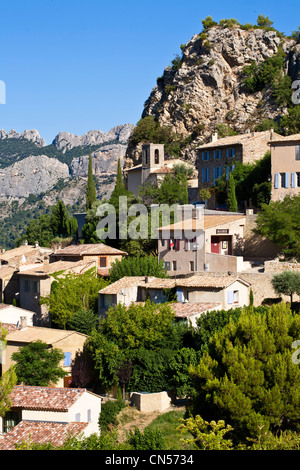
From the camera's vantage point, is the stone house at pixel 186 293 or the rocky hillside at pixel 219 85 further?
the rocky hillside at pixel 219 85

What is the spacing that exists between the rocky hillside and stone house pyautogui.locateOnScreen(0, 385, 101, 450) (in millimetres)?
43380

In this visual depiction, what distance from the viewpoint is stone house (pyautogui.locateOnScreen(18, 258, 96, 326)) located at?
1510 inches

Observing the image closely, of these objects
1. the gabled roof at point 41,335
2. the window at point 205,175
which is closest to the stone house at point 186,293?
the gabled roof at point 41,335

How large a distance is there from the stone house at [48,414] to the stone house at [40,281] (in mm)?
11842

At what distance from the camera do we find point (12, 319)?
3794cm

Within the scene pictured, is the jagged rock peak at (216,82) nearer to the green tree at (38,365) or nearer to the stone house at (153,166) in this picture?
the stone house at (153,166)

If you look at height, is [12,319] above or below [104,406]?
above

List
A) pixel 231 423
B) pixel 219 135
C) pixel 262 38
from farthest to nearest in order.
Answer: pixel 262 38, pixel 219 135, pixel 231 423

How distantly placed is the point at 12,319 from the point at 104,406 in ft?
43.0

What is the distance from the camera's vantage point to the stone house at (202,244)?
3709 cm

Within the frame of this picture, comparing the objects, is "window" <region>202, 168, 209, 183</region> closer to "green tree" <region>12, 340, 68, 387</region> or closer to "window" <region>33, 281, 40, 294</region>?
"window" <region>33, 281, 40, 294</region>
